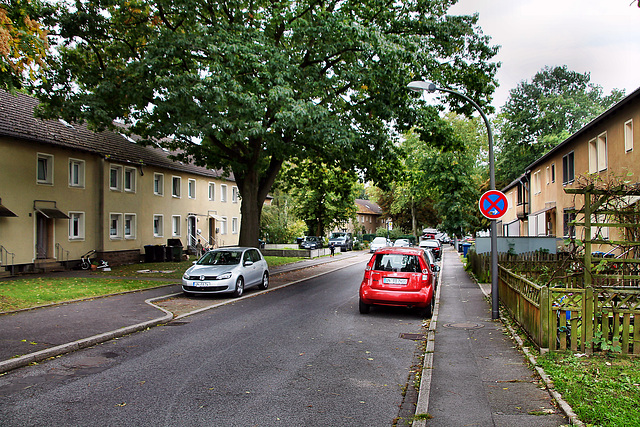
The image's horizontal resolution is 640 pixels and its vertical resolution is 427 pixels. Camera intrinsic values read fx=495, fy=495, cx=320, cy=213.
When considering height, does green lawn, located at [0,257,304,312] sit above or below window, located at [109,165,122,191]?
below

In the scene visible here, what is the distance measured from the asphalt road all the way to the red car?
84 centimetres

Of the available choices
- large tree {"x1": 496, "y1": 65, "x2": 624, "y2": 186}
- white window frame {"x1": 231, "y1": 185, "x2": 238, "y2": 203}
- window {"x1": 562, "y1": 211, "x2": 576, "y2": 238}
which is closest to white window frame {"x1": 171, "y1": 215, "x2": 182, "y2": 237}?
white window frame {"x1": 231, "y1": 185, "x2": 238, "y2": 203}

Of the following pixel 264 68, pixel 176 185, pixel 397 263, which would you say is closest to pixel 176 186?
pixel 176 185

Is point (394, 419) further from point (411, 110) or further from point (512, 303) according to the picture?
point (411, 110)

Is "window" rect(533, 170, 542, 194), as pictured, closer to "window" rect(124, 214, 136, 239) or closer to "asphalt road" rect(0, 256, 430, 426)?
"asphalt road" rect(0, 256, 430, 426)

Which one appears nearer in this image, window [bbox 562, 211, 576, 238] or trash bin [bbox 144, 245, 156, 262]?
window [bbox 562, 211, 576, 238]

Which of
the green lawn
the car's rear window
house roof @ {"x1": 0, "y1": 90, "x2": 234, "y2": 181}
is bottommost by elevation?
the green lawn

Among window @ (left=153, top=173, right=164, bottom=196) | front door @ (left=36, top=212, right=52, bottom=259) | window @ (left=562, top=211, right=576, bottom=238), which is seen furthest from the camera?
window @ (left=153, top=173, right=164, bottom=196)

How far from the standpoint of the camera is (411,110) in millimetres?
18781

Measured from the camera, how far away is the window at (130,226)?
29.1 meters

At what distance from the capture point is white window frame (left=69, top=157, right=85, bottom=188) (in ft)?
81.1

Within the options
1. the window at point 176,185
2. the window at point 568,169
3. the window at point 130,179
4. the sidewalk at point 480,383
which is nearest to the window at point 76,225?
→ the window at point 130,179

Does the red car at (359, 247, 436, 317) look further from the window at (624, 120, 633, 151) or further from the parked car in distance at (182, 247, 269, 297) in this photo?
the window at (624, 120, 633, 151)

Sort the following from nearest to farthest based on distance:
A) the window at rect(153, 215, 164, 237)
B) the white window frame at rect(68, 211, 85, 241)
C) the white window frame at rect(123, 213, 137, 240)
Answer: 1. the white window frame at rect(68, 211, 85, 241)
2. the white window frame at rect(123, 213, 137, 240)
3. the window at rect(153, 215, 164, 237)
